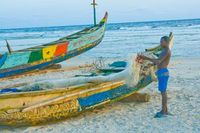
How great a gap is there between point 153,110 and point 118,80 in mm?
948

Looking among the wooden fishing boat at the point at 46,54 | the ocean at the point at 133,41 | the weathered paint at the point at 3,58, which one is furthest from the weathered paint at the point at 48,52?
the ocean at the point at 133,41

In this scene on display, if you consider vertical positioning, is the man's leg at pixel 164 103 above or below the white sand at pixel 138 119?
above

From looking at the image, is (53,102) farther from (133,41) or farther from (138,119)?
(133,41)

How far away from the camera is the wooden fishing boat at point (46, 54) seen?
11.5m

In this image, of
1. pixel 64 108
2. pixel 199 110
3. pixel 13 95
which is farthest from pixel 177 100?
pixel 13 95

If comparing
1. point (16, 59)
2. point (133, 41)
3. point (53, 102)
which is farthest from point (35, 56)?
point (133, 41)

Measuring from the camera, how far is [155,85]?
10.2 m

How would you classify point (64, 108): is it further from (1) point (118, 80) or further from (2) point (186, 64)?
(2) point (186, 64)

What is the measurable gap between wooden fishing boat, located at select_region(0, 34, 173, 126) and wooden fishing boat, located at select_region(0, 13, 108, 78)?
513cm

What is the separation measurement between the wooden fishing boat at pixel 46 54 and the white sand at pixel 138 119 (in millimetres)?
4702

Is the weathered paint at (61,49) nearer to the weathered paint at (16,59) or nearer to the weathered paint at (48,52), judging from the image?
the weathered paint at (48,52)

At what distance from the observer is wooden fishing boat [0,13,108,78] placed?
1151cm

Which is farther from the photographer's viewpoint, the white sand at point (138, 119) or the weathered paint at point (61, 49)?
the weathered paint at point (61, 49)

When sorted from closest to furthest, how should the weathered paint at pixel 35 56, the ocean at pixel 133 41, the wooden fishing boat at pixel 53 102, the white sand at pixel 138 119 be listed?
the wooden fishing boat at pixel 53 102 < the white sand at pixel 138 119 < the weathered paint at pixel 35 56 < the ocean at pixel 133 41
